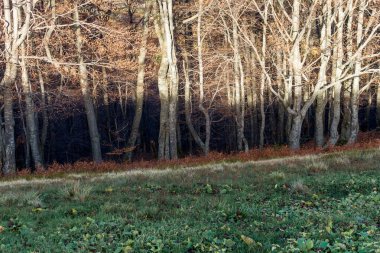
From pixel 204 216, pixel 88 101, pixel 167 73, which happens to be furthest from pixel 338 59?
pixel 204 216

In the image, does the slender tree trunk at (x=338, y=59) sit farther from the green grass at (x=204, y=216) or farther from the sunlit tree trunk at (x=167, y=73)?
the green grass at (x=204, y=216)

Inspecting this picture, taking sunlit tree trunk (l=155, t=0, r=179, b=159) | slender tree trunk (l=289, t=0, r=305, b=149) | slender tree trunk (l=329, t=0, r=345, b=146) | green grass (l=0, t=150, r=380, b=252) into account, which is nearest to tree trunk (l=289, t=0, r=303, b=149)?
slender tree trunk (l=289, t=0, r=305, b=149)

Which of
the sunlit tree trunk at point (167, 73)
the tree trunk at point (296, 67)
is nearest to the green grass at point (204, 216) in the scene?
the tree trunk at point (296, 67)

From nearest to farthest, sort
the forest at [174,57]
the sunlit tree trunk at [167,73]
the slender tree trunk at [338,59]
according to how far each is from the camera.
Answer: the forest at [174,57] < the slender tree trunk at [338,59] < the sunlit tree trunk at [167,73]

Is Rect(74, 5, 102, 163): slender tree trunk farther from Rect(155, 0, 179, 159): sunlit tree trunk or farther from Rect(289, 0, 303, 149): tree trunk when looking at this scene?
Rect(289, 0, 303, 149): tree trunk

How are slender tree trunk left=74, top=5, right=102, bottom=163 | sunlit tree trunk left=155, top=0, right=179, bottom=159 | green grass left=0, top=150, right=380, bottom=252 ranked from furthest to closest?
slender tree trunk left=74, top=5, right=102, bottom=163
sunlit tree trunk left=155, top=0, right=179, bottom=159
green grass left=0, top=150, right=380, bottom=252

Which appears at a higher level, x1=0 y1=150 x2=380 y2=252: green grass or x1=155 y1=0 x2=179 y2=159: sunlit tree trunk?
x1=155 y1=0 x2=179 y2=159: sunlit tree trunk

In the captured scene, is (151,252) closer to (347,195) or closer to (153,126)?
(347,195)

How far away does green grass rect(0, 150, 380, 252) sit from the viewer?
5004mm

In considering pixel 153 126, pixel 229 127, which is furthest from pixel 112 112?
pixel 229 127

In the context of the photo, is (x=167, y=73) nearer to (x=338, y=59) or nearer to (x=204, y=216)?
(x=338, y=59)

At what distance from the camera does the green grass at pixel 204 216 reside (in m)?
5.00

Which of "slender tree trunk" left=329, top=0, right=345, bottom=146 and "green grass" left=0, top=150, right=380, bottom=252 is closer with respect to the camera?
"green grass" left=0, top=150, right=380, bottom=252

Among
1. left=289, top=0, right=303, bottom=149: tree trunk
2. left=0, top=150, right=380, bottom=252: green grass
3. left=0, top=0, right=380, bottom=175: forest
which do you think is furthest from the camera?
left=289, top=0, right=303, bottom=149: tree trunk
